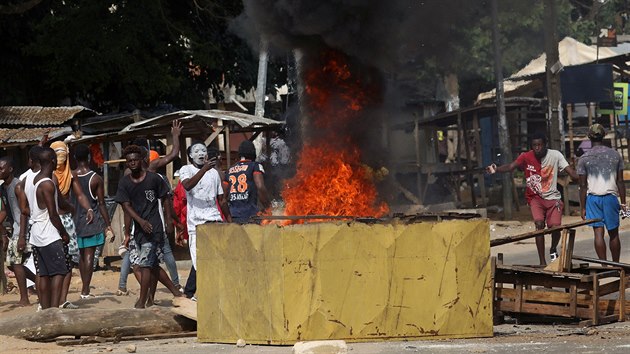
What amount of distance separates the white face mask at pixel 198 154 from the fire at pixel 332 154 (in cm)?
88

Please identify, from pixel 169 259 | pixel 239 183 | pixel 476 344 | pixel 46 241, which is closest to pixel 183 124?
pixel 169 259

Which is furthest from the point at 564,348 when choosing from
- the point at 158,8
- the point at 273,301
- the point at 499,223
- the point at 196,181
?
the point at 158,8

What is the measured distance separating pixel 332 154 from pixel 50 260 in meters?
2.94

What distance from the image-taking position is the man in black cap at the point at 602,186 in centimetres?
1196

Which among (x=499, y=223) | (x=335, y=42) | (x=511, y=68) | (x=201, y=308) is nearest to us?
(x=201, y=308)

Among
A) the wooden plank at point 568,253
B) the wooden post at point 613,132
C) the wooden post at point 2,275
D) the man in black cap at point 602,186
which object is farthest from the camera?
the wooden post at point 613,132

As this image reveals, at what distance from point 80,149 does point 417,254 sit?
192 inches

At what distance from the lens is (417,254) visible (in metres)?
8.34

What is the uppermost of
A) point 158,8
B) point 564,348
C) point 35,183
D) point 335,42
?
point 158,8

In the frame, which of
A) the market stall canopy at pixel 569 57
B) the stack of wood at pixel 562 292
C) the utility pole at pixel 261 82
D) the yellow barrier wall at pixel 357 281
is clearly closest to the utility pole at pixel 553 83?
the utility pole at pixel 261 82

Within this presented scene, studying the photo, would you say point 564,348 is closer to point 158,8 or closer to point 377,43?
point 377,43

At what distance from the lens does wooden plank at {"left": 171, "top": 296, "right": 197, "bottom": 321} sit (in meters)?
9.43

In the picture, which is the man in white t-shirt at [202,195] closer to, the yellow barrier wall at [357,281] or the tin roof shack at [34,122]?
the yellow barrier wall at [357,281]

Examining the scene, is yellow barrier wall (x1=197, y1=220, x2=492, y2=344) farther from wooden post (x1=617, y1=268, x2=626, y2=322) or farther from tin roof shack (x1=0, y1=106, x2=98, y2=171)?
tin roof shack (x1=0, y1=106, x2=98, y2=171)
